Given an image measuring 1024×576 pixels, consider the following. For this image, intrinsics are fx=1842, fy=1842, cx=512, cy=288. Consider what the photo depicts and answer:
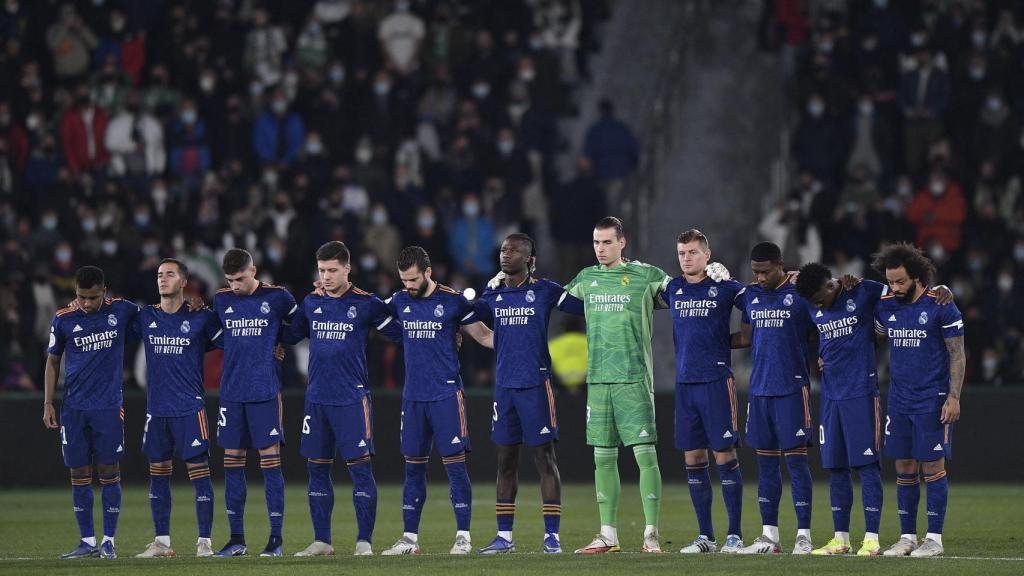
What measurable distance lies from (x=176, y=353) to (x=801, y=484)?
5398 mm

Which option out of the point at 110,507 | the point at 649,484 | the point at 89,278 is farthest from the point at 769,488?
the point at 89,278

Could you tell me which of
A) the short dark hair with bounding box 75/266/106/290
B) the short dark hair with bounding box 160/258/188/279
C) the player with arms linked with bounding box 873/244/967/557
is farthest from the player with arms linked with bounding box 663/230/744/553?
the short dark hair with bounding box 75/266/106/290

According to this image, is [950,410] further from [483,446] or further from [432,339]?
[483,446]

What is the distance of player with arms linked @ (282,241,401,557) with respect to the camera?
15.4 meters

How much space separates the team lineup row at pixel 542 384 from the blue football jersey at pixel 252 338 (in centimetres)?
2

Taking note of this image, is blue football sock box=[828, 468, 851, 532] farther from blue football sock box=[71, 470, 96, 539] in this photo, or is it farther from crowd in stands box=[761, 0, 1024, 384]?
crowd in stands box=[761, 0, 1024, 384]

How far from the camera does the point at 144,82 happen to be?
30750mm

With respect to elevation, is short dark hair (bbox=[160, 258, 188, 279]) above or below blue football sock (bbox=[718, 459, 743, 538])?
above

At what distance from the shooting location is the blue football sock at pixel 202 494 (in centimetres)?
1549

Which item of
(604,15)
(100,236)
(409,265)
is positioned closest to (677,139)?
(604,15)

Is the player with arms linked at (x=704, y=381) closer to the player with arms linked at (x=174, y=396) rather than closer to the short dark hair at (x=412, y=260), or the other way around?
the short dark hair at (x=412, y=260)

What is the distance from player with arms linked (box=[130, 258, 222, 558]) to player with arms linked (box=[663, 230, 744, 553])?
13.2 ft

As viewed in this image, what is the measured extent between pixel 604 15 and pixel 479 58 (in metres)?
2.95

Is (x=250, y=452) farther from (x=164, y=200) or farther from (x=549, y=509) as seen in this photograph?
(x=549, y=509)
